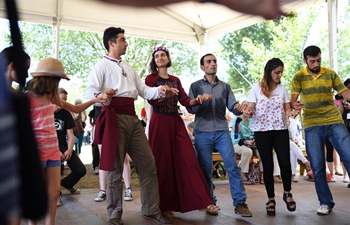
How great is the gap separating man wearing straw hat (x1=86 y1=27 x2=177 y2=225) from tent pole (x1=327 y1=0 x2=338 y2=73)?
14.1 feet

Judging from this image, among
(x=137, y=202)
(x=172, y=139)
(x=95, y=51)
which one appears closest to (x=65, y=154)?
(x=137, y=202)

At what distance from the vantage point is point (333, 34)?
7.08 metres

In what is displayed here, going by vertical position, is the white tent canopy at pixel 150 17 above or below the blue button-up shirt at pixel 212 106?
above

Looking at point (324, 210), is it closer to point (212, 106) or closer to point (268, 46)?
point (212, 106)

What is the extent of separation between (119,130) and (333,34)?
16.6ft

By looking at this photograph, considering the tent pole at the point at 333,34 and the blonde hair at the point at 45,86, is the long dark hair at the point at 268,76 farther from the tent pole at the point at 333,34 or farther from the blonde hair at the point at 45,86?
the tent pole at the point at 333,34

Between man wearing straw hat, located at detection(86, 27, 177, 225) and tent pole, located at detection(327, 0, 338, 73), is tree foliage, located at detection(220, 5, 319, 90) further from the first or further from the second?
man wearing straw hat, located at detection(86, 27, 177, 225)

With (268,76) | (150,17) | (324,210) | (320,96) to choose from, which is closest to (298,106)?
(320,96)

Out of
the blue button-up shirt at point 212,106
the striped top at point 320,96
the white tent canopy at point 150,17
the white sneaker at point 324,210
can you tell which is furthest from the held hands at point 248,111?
the white tent canopy at point 150,17

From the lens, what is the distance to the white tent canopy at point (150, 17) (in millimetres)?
7333

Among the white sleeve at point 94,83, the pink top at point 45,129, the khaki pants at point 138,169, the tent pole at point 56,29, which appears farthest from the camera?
the tent pole at point 56,29

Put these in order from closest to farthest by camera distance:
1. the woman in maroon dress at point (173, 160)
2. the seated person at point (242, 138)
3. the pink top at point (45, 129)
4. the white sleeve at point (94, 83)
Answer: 1. the pink top at point (45, 129)
2. the white sleeve at point (94, 83)
3. the woman in maroon dress at point (173, 160)
4. the seated person at point (242, 138)

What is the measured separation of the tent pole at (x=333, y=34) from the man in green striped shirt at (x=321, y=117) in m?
3.01

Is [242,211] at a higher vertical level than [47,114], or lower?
lower
